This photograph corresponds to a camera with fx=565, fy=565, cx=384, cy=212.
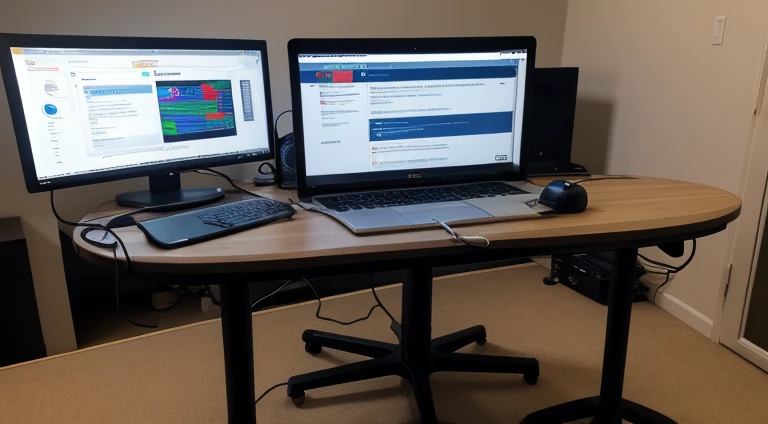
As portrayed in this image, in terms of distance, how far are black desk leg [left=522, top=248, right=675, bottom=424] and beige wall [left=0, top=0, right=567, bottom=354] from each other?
56.9 inches

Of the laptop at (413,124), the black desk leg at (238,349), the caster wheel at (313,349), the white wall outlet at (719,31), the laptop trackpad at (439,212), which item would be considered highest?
the white wall outlet at (719,31)

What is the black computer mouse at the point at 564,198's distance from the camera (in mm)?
1233

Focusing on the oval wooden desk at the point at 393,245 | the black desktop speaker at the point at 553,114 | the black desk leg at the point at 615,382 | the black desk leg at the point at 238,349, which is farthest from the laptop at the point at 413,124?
the black desktop speaker at the point at 553,114

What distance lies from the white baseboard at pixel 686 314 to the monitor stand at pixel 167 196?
190 centimetres

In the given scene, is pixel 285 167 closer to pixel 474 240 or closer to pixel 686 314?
pixel 474 240

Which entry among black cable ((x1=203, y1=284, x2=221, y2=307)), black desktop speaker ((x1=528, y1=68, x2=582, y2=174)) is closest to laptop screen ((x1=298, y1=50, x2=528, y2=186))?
black desktop speaker ((x1=528, y1=68, x2=582, y2=174))

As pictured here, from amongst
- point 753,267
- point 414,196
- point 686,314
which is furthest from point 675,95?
point 414,196

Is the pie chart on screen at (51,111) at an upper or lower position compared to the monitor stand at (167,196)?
upper

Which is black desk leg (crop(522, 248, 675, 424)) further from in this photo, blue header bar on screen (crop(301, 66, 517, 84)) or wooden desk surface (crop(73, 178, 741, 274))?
blue header bar on screen (crop(301, 66, 517, 84))

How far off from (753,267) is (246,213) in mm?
1827

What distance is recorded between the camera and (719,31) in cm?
205

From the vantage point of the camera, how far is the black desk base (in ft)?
5.66

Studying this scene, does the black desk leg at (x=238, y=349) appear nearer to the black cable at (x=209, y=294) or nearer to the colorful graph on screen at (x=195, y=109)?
the colorful graph on screen at (x=195, y=109)

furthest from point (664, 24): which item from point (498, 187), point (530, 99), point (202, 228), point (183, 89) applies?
point (202, 228)
